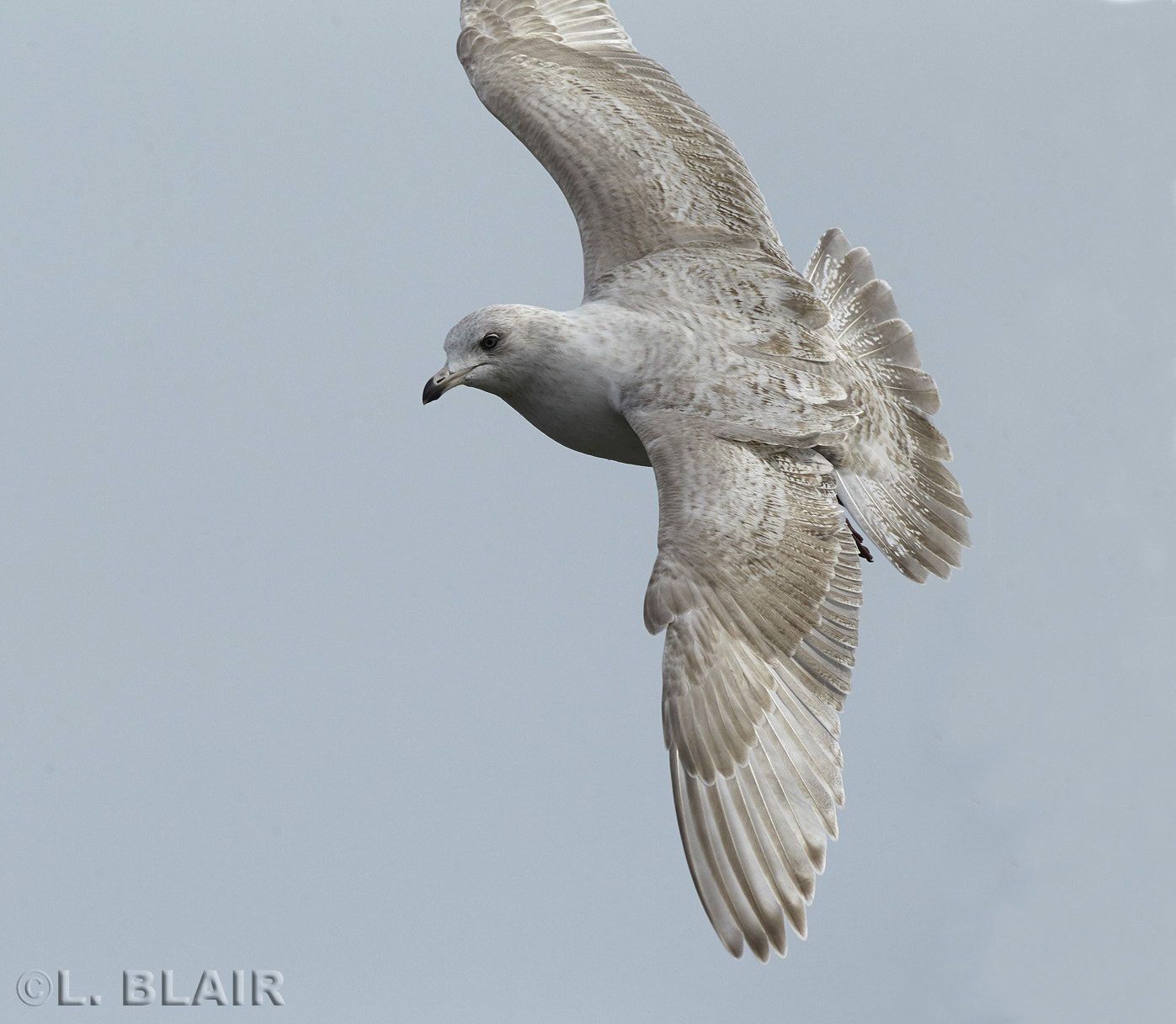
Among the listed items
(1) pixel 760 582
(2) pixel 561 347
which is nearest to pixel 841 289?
(2) pixel 561 347

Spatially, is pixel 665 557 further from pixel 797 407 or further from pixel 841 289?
pixel 841 289

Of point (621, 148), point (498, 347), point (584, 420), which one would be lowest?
point (584, 420)

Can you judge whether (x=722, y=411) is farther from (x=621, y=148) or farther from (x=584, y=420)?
(x=621, y=148)

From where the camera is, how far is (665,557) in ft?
25.8

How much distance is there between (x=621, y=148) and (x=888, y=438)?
7.72 feet

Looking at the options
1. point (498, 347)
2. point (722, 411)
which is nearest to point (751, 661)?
point (722, 411)

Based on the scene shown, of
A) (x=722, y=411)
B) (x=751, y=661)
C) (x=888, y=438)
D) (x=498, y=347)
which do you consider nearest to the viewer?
(x=751, y=661)

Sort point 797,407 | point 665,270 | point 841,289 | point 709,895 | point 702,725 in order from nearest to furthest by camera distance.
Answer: point 709,895, point 702,725, point 797,407, point 665,270, point 841,289

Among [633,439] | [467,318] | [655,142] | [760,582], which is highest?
[655,142]

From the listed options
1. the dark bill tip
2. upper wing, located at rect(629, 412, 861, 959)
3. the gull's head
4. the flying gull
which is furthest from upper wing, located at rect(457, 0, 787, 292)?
upper wing, located at rect(629, 412, 861, 959)

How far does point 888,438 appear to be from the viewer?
30.8ft

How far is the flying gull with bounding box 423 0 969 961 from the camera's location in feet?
24.2

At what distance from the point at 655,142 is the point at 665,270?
0.97 m

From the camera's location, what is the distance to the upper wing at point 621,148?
31.6 ft
